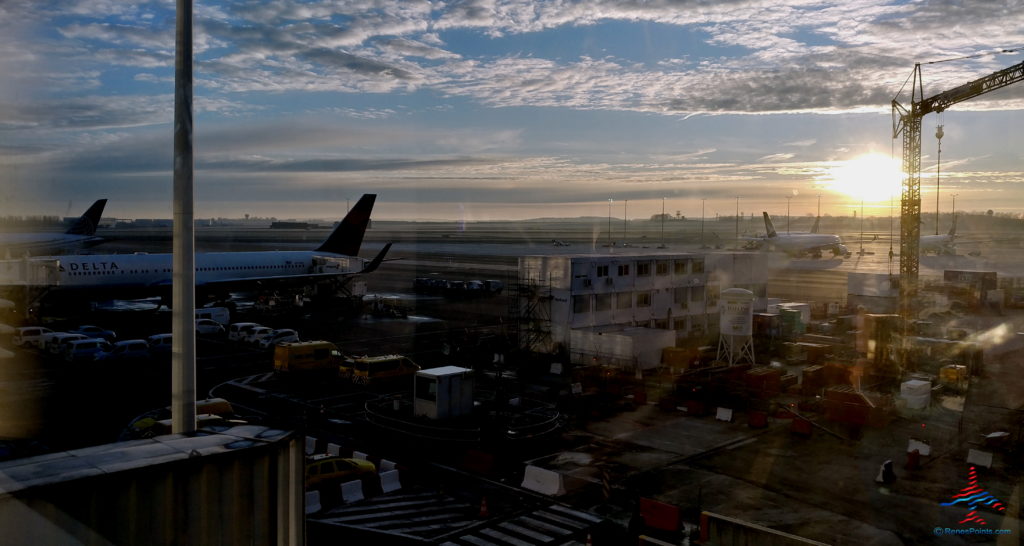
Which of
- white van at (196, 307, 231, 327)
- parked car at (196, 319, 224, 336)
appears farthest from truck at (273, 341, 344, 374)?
white van at (196, 307, 231, 327)

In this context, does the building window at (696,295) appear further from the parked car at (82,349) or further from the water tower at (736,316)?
the parked car at (82,349)

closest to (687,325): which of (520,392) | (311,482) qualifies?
(520,392)

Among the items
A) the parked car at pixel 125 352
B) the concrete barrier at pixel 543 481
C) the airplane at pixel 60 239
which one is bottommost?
the concrete barrier at pixel 543 481

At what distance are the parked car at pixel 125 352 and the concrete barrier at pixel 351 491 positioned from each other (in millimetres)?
24419

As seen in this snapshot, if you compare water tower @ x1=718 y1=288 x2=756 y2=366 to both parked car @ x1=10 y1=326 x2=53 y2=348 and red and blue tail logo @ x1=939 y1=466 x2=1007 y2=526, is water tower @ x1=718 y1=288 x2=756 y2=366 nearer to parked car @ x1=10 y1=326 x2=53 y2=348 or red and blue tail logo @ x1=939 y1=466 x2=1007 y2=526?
red and blue tail logo @ x1=939 y1=466 x2=1007 y2=526

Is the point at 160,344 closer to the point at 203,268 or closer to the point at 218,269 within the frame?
the point at 203,268

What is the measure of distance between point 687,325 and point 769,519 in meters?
29.8

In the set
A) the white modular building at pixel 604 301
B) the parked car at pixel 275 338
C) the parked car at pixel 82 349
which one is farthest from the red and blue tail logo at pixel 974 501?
the parked car at pixel 82 349

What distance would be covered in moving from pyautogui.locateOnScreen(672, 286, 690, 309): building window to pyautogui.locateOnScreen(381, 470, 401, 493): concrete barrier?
29.4 metres

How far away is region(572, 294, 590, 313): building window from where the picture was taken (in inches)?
1599

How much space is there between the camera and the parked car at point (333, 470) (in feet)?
65.7

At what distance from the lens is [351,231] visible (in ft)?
244

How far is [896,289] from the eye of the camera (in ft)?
240

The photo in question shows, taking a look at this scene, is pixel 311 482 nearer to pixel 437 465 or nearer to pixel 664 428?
pixel 437 465
